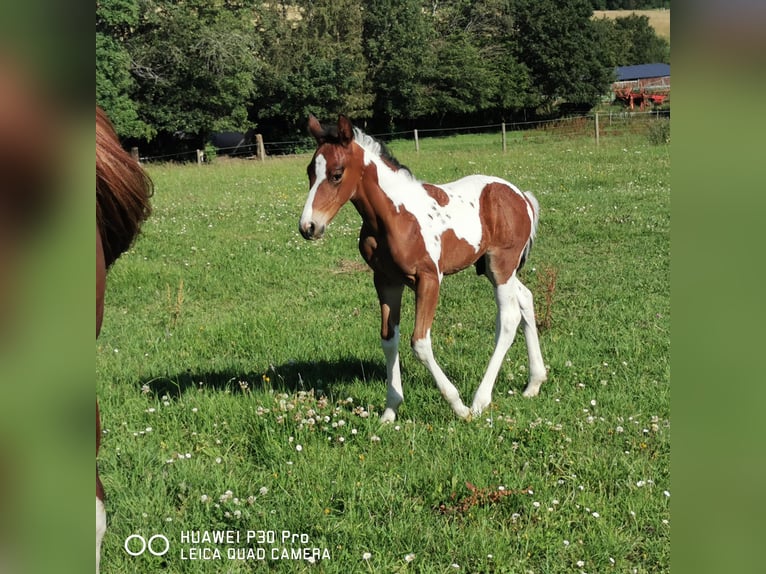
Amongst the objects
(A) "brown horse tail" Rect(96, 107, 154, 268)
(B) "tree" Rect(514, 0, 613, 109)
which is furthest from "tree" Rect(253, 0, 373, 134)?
(A) "brown horse tail" Rect(96, 107, 154, 268)

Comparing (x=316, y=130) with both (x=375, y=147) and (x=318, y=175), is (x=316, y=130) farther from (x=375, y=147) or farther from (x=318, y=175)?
(x=375, y=147)

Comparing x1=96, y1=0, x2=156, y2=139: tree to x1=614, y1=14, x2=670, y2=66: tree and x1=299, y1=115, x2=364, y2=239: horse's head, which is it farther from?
x1=614, y1=14, x2=670, y2=66: tree

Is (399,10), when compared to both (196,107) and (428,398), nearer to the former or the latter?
(196,107)

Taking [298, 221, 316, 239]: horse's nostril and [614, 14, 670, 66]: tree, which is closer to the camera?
[298, 221, 316, 239]: horse's nostril

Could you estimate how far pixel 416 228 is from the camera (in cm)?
404

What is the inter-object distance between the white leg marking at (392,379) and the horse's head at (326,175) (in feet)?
3.10

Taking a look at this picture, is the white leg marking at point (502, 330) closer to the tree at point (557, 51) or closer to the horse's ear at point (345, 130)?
the horse's ear at point (345, 130)

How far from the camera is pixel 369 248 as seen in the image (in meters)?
4.12

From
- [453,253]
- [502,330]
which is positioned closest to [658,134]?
[502,330]

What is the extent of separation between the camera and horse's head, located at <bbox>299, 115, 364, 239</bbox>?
371 cm

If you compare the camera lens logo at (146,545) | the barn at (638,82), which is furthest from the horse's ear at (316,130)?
the barn at (638,82)

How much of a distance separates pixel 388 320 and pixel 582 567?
6.28 feet

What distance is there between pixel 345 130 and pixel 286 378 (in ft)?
7.38
